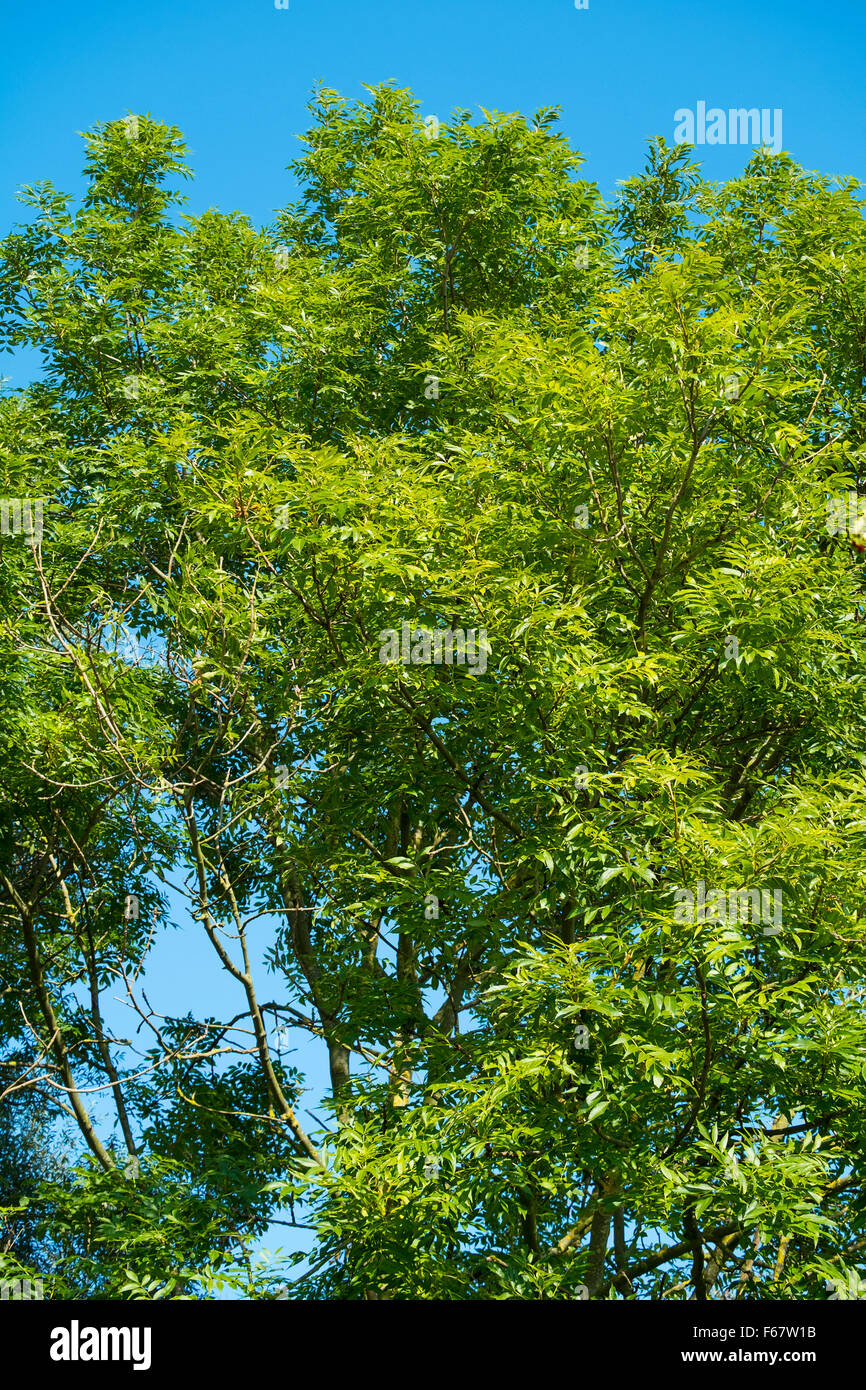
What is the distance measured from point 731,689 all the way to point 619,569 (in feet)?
3.78

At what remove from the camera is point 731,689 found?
8.13 m

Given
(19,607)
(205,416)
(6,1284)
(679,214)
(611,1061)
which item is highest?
(679,214)

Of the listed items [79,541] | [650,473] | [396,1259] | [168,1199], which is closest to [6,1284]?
[168,1199]

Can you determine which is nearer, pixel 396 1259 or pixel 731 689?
pixel 396 1259

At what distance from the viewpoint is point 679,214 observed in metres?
12.8

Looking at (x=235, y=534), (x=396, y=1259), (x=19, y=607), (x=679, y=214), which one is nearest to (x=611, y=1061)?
(x=396, y=1259)

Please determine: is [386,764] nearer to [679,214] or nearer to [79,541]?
[79,541]

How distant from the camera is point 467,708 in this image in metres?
8.23

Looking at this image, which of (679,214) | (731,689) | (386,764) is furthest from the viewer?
(679,214)

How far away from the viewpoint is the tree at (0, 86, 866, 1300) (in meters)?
6.42

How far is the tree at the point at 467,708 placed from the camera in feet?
21.1

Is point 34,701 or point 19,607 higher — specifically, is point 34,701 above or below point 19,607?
below
